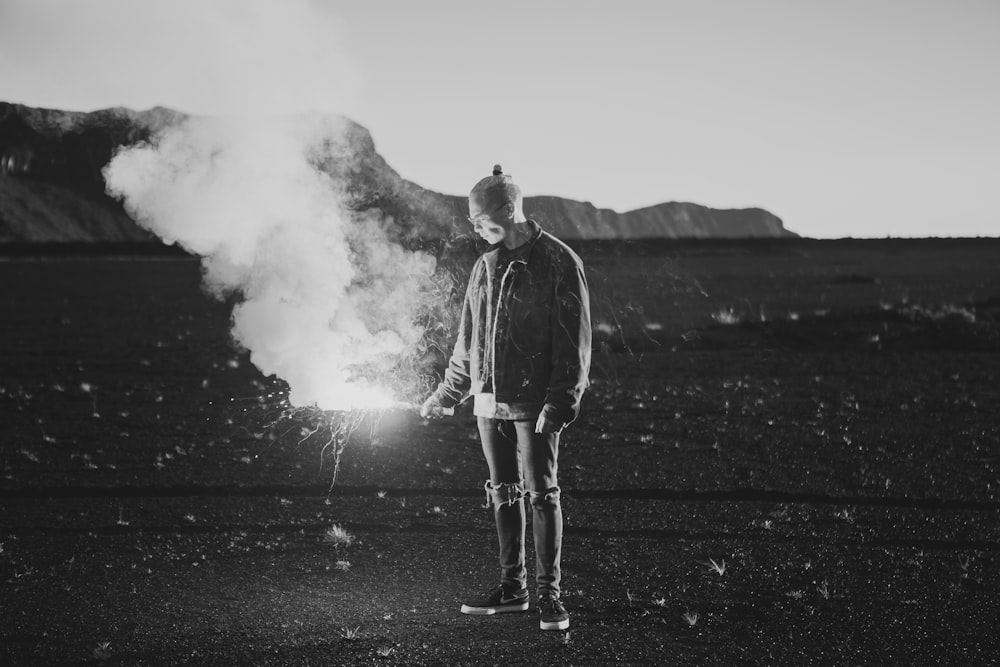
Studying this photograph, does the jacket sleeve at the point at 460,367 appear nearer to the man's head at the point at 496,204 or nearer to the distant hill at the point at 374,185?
the man's head at the point at 496,204

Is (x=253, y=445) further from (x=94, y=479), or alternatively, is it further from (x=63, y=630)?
(x=63, y=630)

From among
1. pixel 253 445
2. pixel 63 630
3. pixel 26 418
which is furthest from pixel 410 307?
pixel 26 418

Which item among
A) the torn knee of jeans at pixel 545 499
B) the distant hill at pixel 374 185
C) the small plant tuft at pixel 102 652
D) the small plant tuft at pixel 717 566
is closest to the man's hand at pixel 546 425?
the torn knee of jeans at pixel 545 499

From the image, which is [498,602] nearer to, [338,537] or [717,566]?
[717,566]

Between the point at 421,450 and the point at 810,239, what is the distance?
110 m

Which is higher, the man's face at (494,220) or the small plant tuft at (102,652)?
the man's face at (494,220)

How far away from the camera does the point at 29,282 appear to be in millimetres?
46969

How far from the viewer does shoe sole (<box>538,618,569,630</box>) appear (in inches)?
191

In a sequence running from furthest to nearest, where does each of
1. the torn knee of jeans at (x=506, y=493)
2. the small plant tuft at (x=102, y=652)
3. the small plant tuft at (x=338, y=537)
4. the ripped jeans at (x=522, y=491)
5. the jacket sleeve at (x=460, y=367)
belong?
the small plant tuft at (x=338, y=537), the jacket sleeve at (x=460, y=367), the torn knee of jeans at (x=506, y=493), the ripped jeans at (x=522, y=491), the small plant tuft at (x=102, y=652)

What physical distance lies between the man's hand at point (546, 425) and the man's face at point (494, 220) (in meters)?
1.07

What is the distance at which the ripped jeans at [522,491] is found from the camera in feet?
15.9

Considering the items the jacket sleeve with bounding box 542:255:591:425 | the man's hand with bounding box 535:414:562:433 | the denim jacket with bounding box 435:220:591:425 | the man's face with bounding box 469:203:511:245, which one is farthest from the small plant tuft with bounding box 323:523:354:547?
the man's face with bounding box 469:203:511:245

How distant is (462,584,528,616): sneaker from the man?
Result: 0.19 metres

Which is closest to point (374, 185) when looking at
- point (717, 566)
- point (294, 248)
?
point (294, 248)
